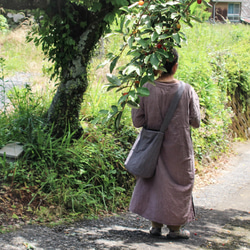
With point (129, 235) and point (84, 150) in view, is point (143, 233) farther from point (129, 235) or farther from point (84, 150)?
point (84, 150)

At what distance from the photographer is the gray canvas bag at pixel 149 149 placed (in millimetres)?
3729

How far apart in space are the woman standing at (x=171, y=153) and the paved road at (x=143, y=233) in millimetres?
308

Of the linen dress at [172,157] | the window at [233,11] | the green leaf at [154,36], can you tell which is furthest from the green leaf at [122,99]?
the window at [233,11]

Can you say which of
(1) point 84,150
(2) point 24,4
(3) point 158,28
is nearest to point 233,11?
(1) point 84,150

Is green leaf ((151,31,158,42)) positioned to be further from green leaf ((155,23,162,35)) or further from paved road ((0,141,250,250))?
paved road ((0,141,250,250))

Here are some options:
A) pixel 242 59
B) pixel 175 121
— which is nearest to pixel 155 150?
pixel 175 121

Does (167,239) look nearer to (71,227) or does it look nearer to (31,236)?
(71,227)

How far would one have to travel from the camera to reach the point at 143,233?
4.10 m

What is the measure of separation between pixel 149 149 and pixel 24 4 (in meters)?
2.29

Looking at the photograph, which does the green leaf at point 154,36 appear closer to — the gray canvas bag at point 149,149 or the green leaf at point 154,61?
the green leaf at point 154,61

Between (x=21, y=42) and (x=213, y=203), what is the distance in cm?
896

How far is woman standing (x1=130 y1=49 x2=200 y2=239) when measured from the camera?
3.75m

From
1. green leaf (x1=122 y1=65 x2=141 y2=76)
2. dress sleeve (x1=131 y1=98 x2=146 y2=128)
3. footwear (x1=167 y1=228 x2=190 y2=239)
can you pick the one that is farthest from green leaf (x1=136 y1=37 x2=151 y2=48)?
footwear (x1=167 y1=228 x2=190 y2=239)

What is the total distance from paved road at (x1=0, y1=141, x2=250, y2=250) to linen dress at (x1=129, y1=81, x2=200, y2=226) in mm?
316
